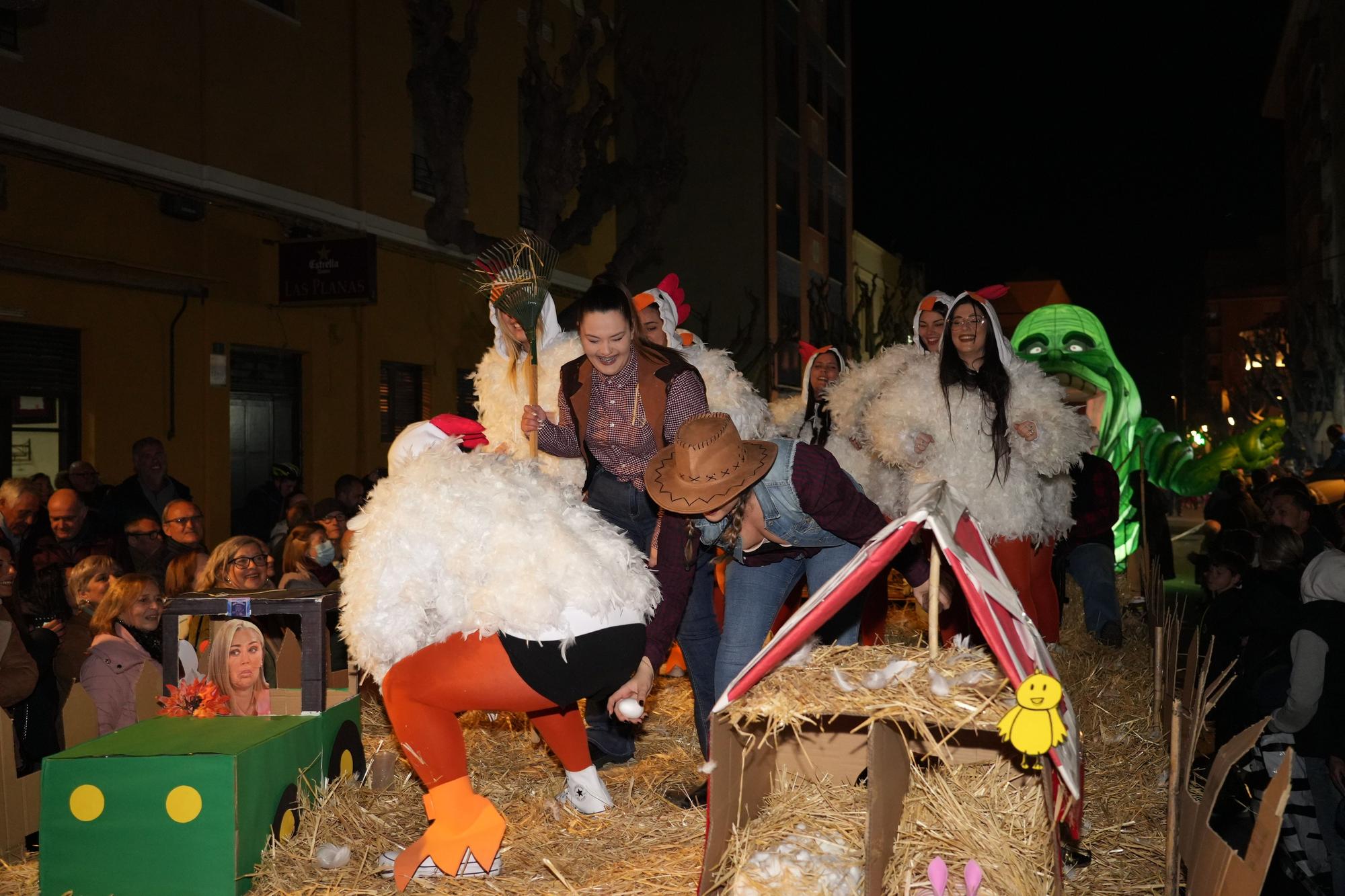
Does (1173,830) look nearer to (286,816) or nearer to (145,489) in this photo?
(286,816)

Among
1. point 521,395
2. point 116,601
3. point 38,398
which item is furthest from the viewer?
point 38,398

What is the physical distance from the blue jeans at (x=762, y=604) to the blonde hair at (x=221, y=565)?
2.38m

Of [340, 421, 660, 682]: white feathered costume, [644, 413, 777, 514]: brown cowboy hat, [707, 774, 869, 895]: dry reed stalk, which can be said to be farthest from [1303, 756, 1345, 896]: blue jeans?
[340, 421, 660, 682]: white feathered costume

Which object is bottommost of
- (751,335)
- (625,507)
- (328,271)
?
(625,507)

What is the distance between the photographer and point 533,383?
4.86 m

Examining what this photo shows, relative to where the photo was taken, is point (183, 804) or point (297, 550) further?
point (297, 550)

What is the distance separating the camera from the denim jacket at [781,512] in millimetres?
3490

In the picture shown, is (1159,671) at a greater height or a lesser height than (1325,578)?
lesser

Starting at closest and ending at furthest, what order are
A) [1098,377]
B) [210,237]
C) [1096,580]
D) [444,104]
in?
[1096,580] → [210,237] → [1098,377] → [444,104]

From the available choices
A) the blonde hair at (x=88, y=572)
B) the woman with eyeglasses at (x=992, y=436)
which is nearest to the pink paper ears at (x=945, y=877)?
the woman with eyeglasses at (x=992, y=436)

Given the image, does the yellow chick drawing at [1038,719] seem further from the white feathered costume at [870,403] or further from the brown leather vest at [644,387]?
the white feathered costume at [870,403]

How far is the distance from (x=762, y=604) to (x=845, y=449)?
3.78 metres

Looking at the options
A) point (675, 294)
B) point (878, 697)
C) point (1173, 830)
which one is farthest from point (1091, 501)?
point (878, 697)

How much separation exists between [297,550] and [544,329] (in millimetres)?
1970
